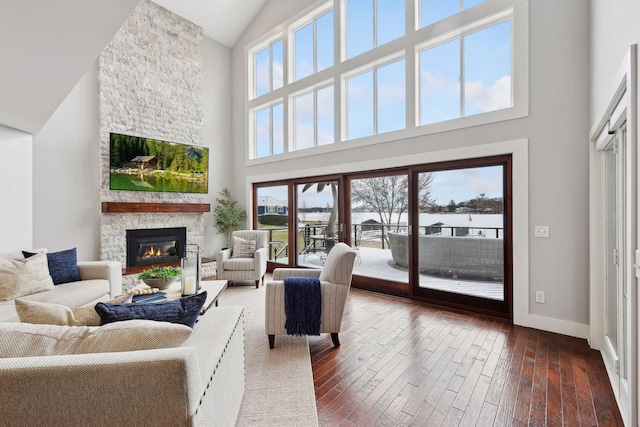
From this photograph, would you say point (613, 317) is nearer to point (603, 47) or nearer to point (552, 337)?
point (552, 337)

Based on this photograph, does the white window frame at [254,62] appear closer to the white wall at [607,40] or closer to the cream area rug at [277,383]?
the white wall at [607,40]

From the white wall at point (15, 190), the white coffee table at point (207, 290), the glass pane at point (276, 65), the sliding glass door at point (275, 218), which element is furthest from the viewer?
the glass pane at point (276, 65)

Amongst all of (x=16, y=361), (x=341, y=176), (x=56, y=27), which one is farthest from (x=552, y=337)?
(x=56, y=27)

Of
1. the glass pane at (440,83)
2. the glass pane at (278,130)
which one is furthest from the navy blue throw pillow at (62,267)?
the glass pane at (440,83)

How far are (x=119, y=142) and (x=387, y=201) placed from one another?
468cm

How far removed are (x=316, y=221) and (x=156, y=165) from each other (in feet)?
10.5

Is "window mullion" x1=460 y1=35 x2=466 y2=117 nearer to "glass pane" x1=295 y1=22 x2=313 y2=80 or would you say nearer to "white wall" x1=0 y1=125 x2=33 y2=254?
"glass pane" x1=295 y1=22 x2=313 y2=80

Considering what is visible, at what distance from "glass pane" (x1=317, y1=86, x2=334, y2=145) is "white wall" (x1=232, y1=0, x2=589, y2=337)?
8.99 feet

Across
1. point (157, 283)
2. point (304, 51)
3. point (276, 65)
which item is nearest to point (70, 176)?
point (157, 283)

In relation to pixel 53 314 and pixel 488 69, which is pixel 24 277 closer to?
pixel 53 314

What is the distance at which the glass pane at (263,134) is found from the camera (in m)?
6.36

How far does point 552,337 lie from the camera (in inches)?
112

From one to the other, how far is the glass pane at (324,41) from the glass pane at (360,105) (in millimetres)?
673

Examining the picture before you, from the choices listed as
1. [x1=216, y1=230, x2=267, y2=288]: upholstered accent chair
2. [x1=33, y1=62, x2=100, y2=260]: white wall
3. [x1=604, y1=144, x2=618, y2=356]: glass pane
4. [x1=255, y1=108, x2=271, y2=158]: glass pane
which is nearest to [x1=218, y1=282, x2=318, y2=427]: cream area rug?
[x1=216, y1=230, x2=267, y2=288]: upholstered accent chair
